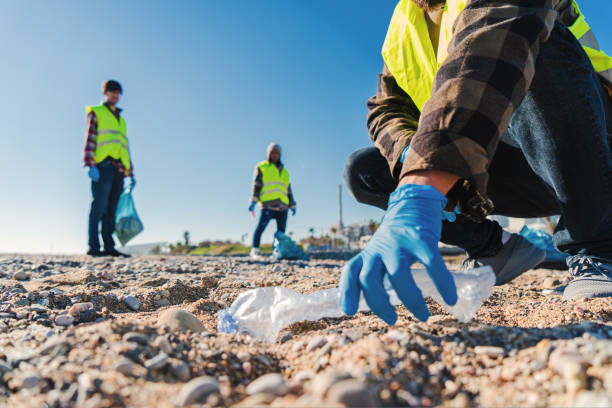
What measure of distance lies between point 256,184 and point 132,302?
5862 mm

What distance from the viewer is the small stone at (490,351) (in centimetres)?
87

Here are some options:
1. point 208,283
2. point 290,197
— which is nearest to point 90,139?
point 290,197

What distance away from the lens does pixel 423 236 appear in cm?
111

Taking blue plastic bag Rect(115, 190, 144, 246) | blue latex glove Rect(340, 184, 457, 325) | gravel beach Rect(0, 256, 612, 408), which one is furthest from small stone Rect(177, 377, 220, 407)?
blue plastic bag Rect(115, 190, 144, 246)

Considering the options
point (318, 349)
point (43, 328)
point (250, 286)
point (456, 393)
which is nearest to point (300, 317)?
point (318, 349)

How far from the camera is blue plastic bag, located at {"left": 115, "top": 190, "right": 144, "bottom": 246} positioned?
21.4ft

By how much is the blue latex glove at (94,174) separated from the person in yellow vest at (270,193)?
2809mm

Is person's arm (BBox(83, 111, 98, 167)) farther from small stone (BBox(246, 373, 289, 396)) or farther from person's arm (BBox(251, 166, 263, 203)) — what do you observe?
small stone (BBox(246, 373, 289, 396))

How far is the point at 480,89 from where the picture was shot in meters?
1.17

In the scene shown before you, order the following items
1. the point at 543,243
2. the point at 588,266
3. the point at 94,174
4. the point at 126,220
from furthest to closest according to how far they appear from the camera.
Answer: the point at 126,220
the point at 94,174
the point at 543,243
the point at 588,266

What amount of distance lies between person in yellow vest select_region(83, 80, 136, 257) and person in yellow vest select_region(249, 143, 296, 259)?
7.80 ft

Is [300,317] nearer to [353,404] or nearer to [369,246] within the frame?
[369,246]

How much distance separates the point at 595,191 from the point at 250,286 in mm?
1785

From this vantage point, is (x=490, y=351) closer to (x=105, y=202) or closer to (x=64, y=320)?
(x=64, y=320)
